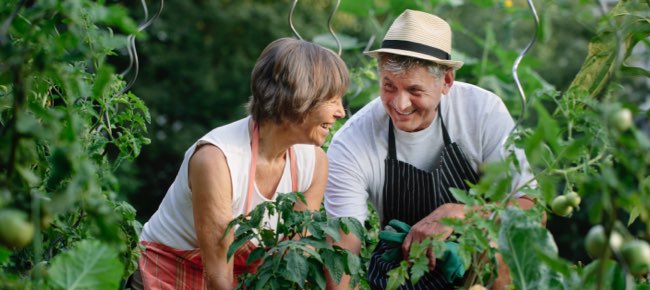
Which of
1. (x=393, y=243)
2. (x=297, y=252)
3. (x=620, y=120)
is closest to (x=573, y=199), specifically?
(x=620, y=120)

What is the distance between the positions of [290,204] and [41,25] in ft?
2.80

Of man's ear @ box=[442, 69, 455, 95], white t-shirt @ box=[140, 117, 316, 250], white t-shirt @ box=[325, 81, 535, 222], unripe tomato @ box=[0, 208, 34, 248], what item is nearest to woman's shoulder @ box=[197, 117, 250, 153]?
white t-shirt @ box=[140, 117, 316, 250]

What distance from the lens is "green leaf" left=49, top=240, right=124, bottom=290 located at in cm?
146

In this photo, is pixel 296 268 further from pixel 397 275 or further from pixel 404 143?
pixel 404 143

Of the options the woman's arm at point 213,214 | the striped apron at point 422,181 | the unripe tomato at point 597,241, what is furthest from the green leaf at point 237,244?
the unripe tomato at point 597,241

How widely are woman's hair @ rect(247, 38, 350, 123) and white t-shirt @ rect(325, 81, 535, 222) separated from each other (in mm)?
203

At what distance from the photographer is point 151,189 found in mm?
13133

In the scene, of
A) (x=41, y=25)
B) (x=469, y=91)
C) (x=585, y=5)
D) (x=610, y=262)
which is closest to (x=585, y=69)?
(x=469, y=91)

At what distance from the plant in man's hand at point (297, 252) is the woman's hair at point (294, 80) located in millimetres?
345

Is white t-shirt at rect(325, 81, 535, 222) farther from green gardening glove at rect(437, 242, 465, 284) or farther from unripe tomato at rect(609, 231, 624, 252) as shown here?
unripe tomato at rect(609, 231, 624, 252)

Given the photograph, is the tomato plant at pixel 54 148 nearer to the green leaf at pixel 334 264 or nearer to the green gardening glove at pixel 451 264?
the green leaf at pixel 334 264

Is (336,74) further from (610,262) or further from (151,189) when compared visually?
(151,189)

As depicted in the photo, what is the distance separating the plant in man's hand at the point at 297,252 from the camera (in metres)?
1.99

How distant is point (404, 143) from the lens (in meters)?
2.61
